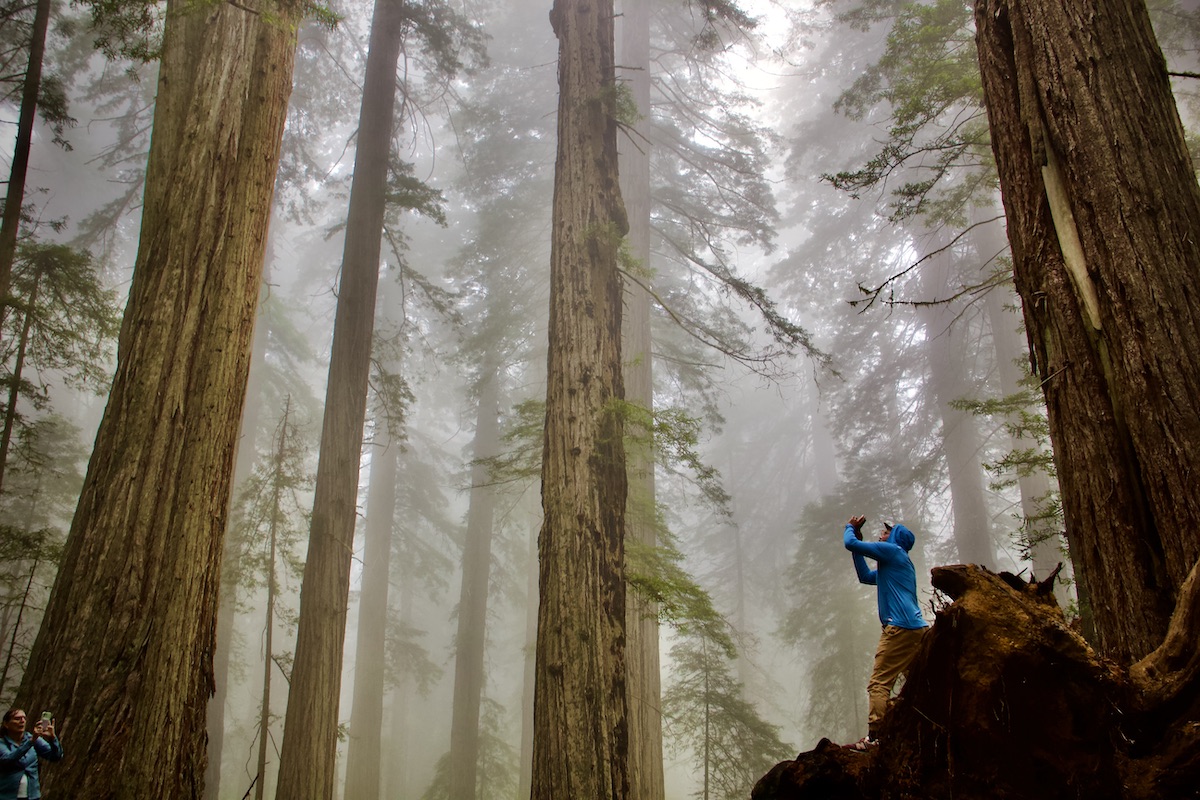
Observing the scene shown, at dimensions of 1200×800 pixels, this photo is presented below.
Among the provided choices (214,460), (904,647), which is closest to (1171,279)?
(904,647)

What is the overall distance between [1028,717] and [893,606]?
2918 mm

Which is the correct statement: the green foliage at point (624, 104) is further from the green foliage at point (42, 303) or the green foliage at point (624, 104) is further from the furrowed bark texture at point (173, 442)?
the green foliage at point (42, 303)

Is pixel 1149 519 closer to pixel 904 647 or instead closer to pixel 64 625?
pixel 904 647

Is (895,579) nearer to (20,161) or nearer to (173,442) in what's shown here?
(173,442)

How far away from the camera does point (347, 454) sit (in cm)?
786

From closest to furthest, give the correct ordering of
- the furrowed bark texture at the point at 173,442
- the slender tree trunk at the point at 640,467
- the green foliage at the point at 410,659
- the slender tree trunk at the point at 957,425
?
1. the furrowed bark texture at the point at 173,442
2. the slender tree trunk at the point at 640,467
3. the slender tree trunk at the point at 957,425
4. the green foliage at the point at 410,659

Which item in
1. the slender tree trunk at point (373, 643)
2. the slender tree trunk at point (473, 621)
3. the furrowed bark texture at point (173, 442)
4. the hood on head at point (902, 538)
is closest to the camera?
the furrowed bark texture at point (173, 442)

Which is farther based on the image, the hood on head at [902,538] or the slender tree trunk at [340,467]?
the slender tree trunk at [340,467]

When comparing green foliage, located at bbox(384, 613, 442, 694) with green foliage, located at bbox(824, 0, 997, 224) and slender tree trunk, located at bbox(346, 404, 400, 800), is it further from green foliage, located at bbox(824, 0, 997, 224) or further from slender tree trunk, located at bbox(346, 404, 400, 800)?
green foliage, located at bbox(824, 0, 997, 224)

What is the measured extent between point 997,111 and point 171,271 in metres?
5.42

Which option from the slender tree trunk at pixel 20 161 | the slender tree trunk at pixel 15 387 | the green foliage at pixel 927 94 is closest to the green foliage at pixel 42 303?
the slender tree trunk at pixel 15 387

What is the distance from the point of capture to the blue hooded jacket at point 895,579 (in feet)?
14.1

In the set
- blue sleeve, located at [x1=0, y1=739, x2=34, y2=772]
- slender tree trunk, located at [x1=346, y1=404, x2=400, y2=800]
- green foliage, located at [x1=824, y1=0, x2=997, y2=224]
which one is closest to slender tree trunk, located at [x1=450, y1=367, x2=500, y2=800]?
slender tree trunk, located at [x1=346, y1=404, x2=400, y2=800]

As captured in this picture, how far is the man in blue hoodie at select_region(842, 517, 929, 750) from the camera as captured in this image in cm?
425
